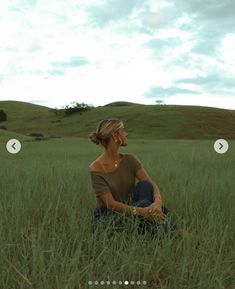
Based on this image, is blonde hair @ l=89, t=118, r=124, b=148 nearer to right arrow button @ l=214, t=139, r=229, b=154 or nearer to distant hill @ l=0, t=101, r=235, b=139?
right arrow button @ l=214, t=139, r=229, b=154

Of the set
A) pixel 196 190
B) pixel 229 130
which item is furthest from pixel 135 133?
pixel 196 190

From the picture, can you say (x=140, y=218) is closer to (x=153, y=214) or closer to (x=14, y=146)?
(x=153, y=214)

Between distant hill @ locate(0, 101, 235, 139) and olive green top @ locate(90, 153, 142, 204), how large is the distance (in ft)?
148

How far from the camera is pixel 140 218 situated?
4547mm

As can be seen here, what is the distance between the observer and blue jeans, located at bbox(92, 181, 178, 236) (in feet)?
14.5

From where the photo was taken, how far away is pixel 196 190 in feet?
20.4

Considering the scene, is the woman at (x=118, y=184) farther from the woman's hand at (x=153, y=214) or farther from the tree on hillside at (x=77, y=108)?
the tree on hillside at (x=77, y=108)

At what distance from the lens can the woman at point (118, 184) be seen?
4574 millimetres

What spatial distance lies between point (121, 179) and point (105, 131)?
508 millimetres

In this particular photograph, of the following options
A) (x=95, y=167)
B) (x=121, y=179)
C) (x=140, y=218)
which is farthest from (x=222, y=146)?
(x=140, y=218)

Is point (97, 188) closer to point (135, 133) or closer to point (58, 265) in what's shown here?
point (58, 265)

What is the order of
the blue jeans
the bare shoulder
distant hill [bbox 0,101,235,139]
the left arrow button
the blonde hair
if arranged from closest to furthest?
the blue jeans → the blonde hair → the bare shoulder → the left arrow button → distant hill [bbox 0,101,235,139]

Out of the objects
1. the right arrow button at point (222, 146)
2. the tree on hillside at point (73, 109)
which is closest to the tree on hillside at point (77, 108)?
the tree on hillside at point (73, 109)

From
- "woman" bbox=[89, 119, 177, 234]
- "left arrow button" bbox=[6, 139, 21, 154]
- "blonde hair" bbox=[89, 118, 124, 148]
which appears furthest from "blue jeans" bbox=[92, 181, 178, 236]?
"left arrow button" bbox=[6, 139, 21, 154]
